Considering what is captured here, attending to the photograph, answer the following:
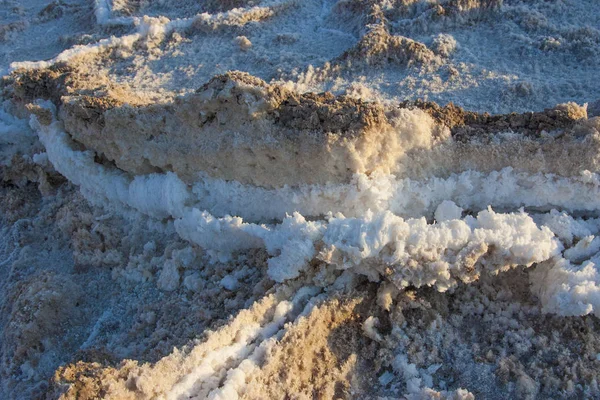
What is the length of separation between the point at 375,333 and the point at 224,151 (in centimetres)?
166

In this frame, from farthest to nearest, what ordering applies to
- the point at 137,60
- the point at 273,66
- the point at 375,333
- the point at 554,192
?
the point at 137,60, the point at 273,66, the point at 554,192, the point at 375,333

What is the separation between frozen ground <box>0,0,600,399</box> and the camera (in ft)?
9.11

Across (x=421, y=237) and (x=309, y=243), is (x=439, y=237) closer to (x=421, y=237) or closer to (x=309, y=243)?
(x=421, y=237)

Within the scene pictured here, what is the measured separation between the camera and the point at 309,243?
2979 mm

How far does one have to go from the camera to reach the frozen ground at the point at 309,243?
9.11 ft

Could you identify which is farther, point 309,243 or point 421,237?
point 309,243

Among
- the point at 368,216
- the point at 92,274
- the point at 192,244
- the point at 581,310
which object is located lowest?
the point at 92,274

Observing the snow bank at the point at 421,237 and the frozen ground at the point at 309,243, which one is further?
the snow bank at the point at 421,237

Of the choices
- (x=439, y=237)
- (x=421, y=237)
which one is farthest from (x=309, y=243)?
(x=439, y=237)

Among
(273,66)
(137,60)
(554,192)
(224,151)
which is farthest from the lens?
(137,60)

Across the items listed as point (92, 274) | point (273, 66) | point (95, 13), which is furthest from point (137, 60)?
point (92, 274)

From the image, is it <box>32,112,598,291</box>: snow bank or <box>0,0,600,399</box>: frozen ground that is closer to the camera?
<box>0,0,600,399</box>: frozen ground

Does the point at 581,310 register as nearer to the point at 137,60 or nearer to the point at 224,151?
the point at 224,151

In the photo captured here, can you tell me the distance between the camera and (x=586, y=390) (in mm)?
2590
